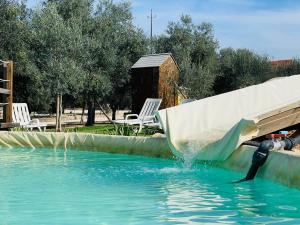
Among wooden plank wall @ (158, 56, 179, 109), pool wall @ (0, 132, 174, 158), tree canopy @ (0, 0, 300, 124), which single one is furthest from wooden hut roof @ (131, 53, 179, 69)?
pool wall @ (0, 132, 174, 158)

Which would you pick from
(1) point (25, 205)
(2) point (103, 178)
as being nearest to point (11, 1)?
(2) point (103, 178)

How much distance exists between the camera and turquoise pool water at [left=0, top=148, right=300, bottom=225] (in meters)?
5.12

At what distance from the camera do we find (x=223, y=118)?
371 inches

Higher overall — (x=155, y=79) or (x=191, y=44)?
(x=191, y=44)

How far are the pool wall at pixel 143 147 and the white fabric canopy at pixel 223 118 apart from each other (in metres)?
0.26

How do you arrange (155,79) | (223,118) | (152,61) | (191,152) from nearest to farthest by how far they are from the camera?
(191,152) < (223,118) < (152,61) < (155,79)

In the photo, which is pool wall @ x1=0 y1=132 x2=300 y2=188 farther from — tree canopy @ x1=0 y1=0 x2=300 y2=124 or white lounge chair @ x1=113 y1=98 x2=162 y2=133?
tree canopy @ x1=0 y1=0 x2=300 y2=124

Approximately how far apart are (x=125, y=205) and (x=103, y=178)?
224 centimetres

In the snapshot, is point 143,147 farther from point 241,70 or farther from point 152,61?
point 241,70

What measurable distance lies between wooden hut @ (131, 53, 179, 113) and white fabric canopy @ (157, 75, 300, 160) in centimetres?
1223

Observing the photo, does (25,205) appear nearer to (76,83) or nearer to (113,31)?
(76,83)

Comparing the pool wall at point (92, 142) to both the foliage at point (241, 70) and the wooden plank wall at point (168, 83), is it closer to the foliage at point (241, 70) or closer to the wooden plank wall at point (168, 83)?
the wooden plank wall at point (168, 83)

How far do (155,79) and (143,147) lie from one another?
1184 centimetres

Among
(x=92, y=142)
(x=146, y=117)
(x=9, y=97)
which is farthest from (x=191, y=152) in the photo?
(x=9, y=97)
